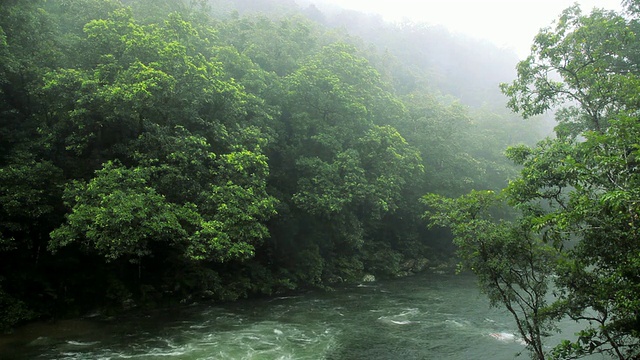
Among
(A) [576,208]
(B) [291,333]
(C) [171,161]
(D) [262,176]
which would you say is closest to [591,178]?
(A) [576,208]

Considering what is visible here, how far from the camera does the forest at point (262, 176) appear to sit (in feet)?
28.9

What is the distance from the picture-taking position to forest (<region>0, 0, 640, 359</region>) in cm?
880

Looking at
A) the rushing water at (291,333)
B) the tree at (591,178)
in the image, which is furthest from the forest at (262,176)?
the rushing water at (291,333)

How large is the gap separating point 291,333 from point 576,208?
10.6m

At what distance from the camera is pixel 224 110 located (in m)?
19.2

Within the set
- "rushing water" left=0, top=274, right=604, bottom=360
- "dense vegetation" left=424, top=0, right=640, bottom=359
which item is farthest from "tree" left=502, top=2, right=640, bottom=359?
"rushing water" left=0, top=274, right=604, bottom=360

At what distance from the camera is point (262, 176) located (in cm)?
1917

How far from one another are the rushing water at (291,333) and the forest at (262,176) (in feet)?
4.56

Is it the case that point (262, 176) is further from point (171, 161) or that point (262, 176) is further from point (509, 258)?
point (509, 258)

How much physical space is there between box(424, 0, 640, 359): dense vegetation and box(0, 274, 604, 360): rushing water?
3443 millimetres

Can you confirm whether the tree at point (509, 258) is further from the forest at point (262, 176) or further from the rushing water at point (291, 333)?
the rushing water at point (291, 333)

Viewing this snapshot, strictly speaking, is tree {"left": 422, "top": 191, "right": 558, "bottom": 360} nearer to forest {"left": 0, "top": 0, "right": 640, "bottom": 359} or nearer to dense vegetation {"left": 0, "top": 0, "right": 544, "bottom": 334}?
forest {"left": 0, "top": 0, "right": 640, "bottom": 359}

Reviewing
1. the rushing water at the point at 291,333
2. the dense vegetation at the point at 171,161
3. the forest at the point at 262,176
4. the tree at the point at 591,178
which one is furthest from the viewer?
the dense vegetation at the point at 171,161

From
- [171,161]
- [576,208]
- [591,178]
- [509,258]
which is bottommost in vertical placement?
[509,258]
